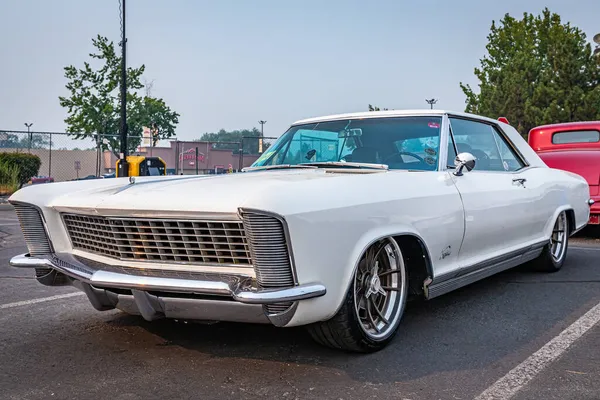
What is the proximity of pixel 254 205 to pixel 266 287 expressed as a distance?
38cm

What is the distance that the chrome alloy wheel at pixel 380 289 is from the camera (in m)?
3.28

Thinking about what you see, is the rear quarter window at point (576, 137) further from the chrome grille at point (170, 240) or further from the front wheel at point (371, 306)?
the chrome grille at point (170, 240)

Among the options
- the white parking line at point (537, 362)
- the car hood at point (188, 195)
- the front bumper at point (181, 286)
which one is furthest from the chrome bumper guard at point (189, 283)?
the white parking line at point (537, 362)

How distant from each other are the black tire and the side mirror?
1.82 meters

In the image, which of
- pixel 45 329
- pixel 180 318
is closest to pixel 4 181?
pixel 45 329

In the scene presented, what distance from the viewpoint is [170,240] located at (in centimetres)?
302

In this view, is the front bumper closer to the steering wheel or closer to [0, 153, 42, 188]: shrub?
the steering wheel

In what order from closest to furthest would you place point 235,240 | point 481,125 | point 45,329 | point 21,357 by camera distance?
point 235,240, point 21,357, point 45,329, point 481,125

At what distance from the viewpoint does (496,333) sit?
12.1ft

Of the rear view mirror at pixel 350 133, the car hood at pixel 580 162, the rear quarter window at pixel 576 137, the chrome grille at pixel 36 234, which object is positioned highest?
the rear quarter window at pixel 576 137

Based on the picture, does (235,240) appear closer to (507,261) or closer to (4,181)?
(507,261)

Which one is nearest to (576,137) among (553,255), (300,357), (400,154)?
(553,255)

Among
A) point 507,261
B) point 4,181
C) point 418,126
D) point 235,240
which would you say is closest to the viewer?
point 235,240

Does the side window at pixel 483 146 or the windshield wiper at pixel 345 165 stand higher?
the side window at pixel 483 146
